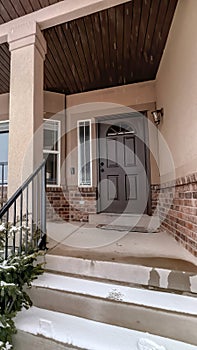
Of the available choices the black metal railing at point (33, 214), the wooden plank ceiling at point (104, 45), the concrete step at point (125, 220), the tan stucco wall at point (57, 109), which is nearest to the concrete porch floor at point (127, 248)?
the black metal railing at point (33, 214)

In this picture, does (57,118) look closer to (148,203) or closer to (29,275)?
(148,203)

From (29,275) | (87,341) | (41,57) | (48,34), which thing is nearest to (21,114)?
(41,57)

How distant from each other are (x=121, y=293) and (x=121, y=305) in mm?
92

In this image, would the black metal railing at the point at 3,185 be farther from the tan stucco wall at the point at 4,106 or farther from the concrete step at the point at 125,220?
the concrete step at the point at 125,220

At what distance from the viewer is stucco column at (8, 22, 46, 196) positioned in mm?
2529

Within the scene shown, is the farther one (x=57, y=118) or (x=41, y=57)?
(x=57, y=118)

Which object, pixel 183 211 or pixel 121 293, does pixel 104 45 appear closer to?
pixel 183 211

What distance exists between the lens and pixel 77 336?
1.44 m

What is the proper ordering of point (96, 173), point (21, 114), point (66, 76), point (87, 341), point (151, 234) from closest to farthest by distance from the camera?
point (87, 341), point (21, 114), point (151, 234), point (66, 76), point (96, 173)

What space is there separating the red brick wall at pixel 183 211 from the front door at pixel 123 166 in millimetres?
1050

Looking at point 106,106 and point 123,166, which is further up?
point 106,106

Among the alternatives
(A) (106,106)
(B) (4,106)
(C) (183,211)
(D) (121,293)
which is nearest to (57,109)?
(A) (106,106)

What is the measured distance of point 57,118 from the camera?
495cm

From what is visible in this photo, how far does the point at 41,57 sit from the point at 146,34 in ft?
4.98
